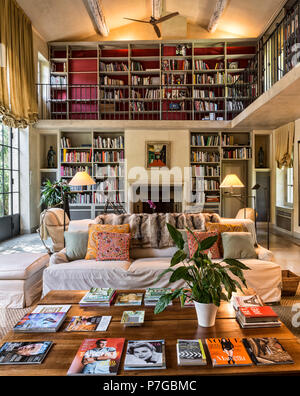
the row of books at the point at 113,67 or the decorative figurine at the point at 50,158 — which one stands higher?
Result: the row of books at the point at 113,67

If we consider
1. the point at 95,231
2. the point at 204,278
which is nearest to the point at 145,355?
the point at 204,278

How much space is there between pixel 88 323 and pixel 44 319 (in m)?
0.26

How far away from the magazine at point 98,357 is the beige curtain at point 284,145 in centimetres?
699

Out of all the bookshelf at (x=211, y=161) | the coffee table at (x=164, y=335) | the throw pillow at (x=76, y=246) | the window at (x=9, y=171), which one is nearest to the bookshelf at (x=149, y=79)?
the bookshelf at (x=211, y=161)

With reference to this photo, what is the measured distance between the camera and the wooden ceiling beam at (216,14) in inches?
290

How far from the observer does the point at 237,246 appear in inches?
128

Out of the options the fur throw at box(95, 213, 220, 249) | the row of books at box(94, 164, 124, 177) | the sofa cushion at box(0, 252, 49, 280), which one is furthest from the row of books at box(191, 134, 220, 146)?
the sofa cushion at box(0, 252, 49, 280)

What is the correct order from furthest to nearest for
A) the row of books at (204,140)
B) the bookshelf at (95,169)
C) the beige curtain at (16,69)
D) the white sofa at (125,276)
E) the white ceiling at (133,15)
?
the row of books at (204,140) → the bookshelf at (95,169) → the white ceiling at (133,15) → the beige curtain at (16,69) → the white sofa at (125,276)

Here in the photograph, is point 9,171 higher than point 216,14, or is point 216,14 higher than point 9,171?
point 216,14

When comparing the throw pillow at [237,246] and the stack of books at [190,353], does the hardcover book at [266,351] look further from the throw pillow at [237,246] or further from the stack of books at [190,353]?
the throw pillow at [237,246]

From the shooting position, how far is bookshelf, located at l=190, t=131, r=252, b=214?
820 cm

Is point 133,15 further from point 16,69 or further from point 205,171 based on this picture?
point 205,171

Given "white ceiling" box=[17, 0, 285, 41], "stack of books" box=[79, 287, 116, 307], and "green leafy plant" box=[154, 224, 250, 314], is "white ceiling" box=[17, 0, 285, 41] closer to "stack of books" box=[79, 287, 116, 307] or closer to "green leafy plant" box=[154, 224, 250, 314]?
"stack of books" box=[79, 287, 116, 307]
